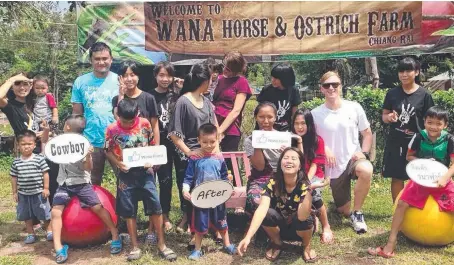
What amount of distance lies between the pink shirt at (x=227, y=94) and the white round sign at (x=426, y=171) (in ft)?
6.02

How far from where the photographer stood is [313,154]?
4707 mm

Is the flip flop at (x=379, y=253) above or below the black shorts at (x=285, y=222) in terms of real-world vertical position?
below

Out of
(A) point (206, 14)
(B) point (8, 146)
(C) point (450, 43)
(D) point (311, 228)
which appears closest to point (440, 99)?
(C) point (450, 43)

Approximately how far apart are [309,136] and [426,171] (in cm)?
117

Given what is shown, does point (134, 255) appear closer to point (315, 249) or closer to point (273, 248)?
point (273, 248)


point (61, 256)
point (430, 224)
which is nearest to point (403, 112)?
point (430, 224)

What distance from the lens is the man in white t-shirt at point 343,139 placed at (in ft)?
16.0

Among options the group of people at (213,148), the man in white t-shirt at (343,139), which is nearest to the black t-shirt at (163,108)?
the group of people at (213,148)

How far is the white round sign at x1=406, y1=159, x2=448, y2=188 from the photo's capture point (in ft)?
13.7

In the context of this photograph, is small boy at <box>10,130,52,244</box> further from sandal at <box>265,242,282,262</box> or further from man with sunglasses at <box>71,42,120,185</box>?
sandal at <box>265,242,282,262</box>

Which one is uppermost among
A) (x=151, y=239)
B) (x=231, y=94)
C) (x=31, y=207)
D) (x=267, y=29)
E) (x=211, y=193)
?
(x=267, y=29)

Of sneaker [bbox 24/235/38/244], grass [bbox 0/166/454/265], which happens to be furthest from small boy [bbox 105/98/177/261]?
sneaker [bbox 24/235/38/244]

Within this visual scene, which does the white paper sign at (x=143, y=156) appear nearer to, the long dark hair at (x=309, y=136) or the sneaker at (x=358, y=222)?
the long dark hair at (x=309, y=136)

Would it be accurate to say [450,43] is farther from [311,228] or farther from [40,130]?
[40,130]
